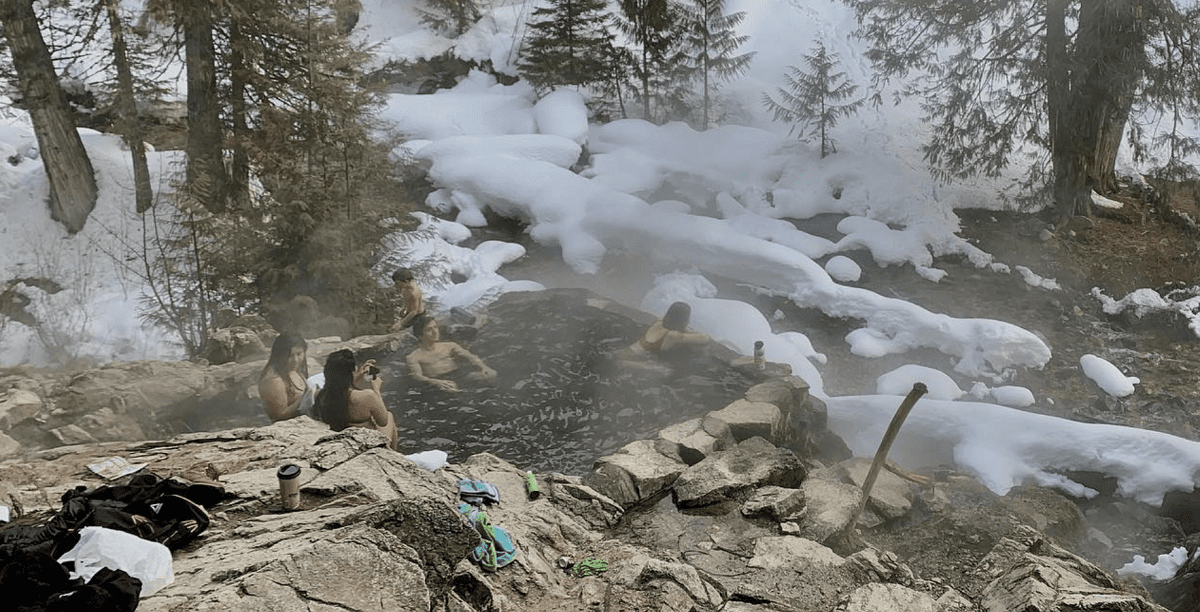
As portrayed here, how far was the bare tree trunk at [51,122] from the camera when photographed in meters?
8.78

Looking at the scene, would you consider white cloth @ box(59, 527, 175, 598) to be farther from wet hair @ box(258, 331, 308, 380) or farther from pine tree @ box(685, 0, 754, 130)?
pine tree @ box(685, 0, 754, 130)

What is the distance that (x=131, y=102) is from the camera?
9.59 metres

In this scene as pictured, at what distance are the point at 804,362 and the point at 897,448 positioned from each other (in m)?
1.62

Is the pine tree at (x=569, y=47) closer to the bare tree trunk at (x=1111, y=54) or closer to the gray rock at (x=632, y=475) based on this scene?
the bare tree trunk at (x=1111, y=54)

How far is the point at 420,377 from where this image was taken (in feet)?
21.9

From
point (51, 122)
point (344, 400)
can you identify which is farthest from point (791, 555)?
point (51, 122)

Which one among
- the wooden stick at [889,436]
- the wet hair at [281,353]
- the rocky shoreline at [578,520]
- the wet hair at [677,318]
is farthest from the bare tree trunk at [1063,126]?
the wet hair at [281,353]

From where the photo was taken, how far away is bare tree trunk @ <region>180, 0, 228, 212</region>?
356 inches

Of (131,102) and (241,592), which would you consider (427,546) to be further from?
(131,102)

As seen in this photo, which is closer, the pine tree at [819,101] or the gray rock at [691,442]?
the gray rock at [691,442]

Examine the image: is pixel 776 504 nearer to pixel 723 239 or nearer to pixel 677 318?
pixel 677 318

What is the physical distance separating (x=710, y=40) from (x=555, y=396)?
11.9m

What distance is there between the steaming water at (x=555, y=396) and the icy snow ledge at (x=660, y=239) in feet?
10.1

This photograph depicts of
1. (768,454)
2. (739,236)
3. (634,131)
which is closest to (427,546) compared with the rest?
(768,454)
